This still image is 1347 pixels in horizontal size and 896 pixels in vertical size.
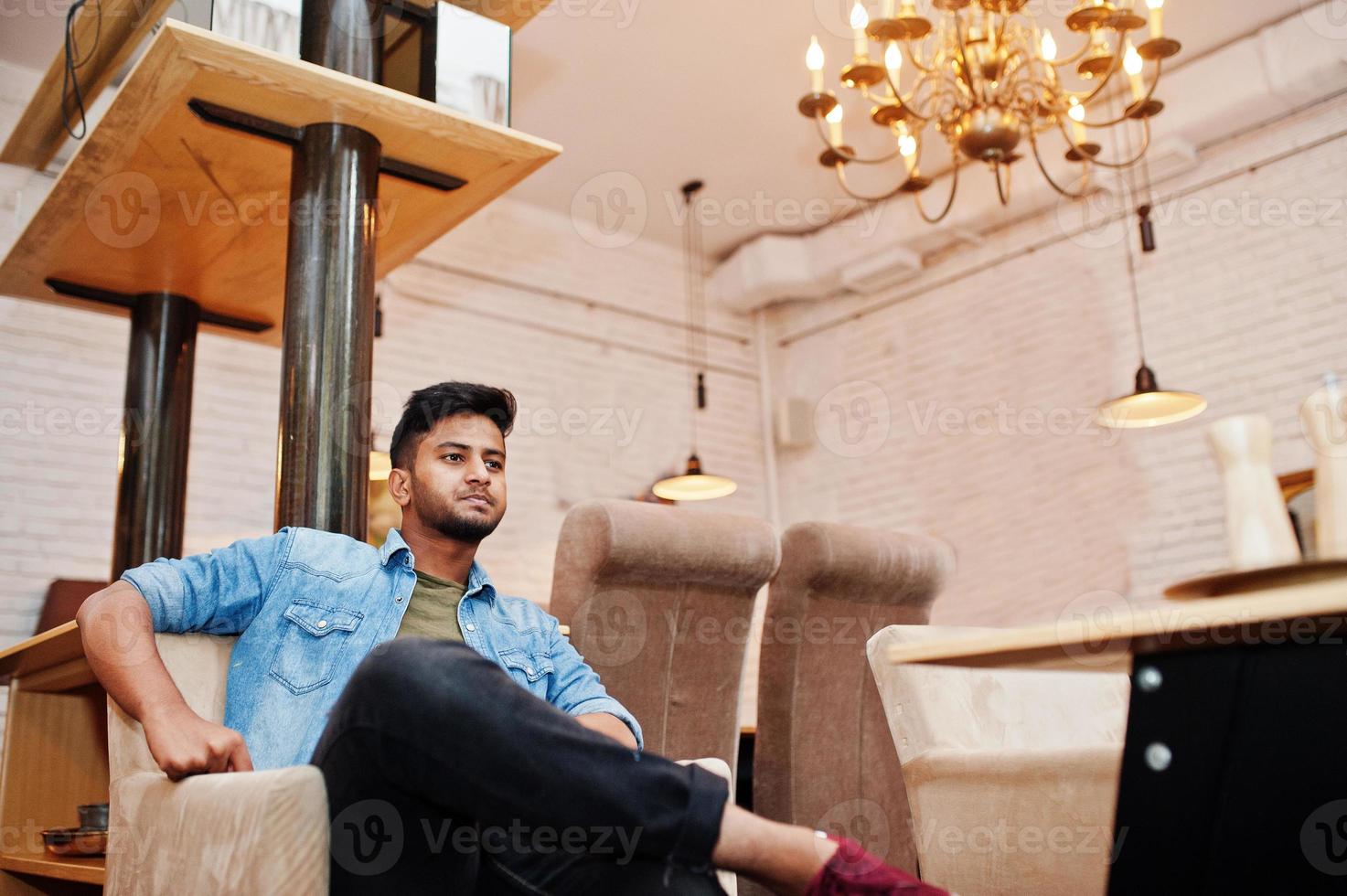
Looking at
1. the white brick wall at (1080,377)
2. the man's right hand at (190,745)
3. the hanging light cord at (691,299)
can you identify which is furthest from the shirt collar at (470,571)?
the hanging light cord at (691,299)

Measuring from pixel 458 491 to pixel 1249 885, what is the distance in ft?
4.77

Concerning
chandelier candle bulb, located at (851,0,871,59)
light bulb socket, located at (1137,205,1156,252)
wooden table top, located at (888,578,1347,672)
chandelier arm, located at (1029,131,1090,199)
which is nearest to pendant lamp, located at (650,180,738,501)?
chandelier arm, located at (1029,131,1090,199)

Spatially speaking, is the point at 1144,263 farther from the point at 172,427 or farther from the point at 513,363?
the point at 172,427

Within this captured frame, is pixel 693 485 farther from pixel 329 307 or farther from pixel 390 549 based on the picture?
pixel 390 549

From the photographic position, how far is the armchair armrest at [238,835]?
1.25 meters

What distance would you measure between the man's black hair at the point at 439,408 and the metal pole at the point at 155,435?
1.51 metres

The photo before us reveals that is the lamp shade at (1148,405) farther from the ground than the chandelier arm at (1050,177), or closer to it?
closer to it

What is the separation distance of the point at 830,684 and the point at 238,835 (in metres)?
1.88

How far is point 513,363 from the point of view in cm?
645

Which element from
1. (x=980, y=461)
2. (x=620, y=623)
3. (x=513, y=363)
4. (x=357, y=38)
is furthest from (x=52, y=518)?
(x=980, y=461)

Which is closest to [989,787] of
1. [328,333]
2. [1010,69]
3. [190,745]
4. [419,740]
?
[419,740]

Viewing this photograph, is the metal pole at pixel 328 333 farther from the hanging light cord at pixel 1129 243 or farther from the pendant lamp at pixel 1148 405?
the hanging light cord at pixel 1129 243

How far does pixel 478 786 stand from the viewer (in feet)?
4.22

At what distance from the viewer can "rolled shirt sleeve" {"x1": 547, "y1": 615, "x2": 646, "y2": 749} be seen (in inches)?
76.7
